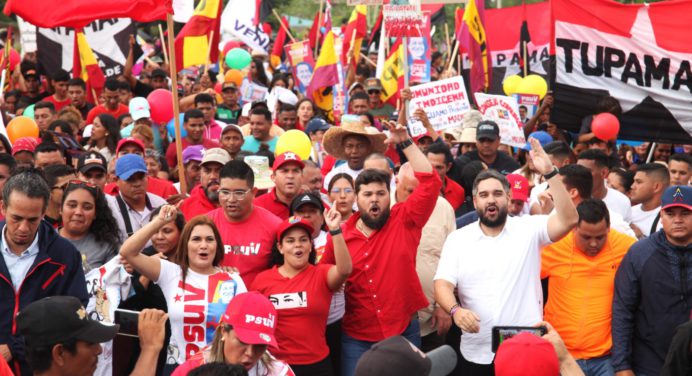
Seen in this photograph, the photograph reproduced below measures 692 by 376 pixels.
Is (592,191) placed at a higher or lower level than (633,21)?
lower

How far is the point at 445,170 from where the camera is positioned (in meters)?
9.42

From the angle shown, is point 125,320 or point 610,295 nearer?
point 125,320

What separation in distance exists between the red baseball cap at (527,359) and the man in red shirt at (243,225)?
3407 mm

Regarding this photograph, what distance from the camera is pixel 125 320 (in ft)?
19.0

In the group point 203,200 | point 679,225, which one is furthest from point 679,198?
point 203,200

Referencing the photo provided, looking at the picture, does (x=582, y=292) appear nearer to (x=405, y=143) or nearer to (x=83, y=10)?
(x=405, y=143)

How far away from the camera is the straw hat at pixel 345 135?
918 cm

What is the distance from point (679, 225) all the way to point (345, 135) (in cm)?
340

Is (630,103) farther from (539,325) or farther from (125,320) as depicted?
(125,320)

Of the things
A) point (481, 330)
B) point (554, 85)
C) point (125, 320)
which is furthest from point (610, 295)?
point (554, 85)

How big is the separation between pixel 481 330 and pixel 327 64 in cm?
853

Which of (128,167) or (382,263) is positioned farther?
(128,167)

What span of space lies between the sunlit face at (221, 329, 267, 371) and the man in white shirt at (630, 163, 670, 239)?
4.57 m

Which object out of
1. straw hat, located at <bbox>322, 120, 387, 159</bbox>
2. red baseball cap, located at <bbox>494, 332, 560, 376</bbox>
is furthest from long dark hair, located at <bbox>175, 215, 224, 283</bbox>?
red baseball cap, located at <bbox>494, 332, 560, 376</bbox>
